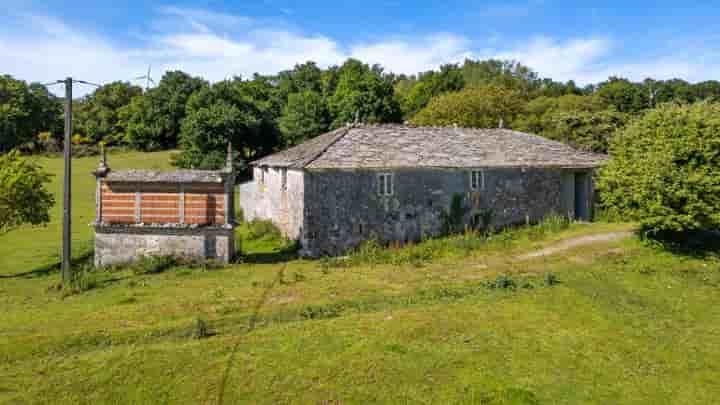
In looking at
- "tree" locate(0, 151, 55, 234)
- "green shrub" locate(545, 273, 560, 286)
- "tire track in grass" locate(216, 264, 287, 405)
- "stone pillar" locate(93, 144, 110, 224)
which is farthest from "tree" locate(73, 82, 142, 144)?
"green shrub" locate(545, 273, 560, 286)

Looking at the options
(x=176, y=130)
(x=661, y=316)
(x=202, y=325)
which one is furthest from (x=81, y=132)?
(x=661, y=316)

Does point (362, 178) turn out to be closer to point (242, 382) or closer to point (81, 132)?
point (242, 382)

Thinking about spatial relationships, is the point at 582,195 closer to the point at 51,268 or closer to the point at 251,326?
the point at 251,326

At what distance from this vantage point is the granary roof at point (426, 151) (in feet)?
70.6

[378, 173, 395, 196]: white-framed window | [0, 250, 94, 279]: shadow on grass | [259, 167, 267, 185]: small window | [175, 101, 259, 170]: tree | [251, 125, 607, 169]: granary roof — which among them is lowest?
[0, 250, 94, 279]: shadow on grass

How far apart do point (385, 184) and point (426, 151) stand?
11.1ft

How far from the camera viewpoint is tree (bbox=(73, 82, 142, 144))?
214 ft

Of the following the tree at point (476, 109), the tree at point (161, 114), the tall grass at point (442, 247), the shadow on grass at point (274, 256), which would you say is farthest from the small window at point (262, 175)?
the tree at point (161, 114)

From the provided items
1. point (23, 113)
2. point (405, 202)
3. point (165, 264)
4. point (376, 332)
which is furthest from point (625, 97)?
point (23, 113)

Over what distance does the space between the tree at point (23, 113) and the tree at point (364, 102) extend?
37.8 metres

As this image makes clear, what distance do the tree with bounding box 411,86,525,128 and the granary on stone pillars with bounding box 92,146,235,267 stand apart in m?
35.2

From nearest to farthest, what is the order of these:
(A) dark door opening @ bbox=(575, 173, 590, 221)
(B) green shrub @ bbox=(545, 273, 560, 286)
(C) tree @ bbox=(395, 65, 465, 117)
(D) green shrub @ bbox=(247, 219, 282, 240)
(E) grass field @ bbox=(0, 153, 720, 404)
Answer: (E) grass field @ bbox=(0, 153, 720, 404) < (B) green shrub @ bbox=(545, 273, 560, 286) < (D) green shrub @ bbox=(247, 219, 282, 240) < (A) dark door opening @ bbox=(575, 173, 590, 221) < (C) tree @ bbox=(395, 65, 465, 117)

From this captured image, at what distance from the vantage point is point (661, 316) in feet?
42.6

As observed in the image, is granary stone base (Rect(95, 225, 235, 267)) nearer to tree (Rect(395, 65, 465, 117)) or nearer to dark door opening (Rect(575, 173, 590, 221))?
dark door opening (Rect(575, 173, 590, 221))
